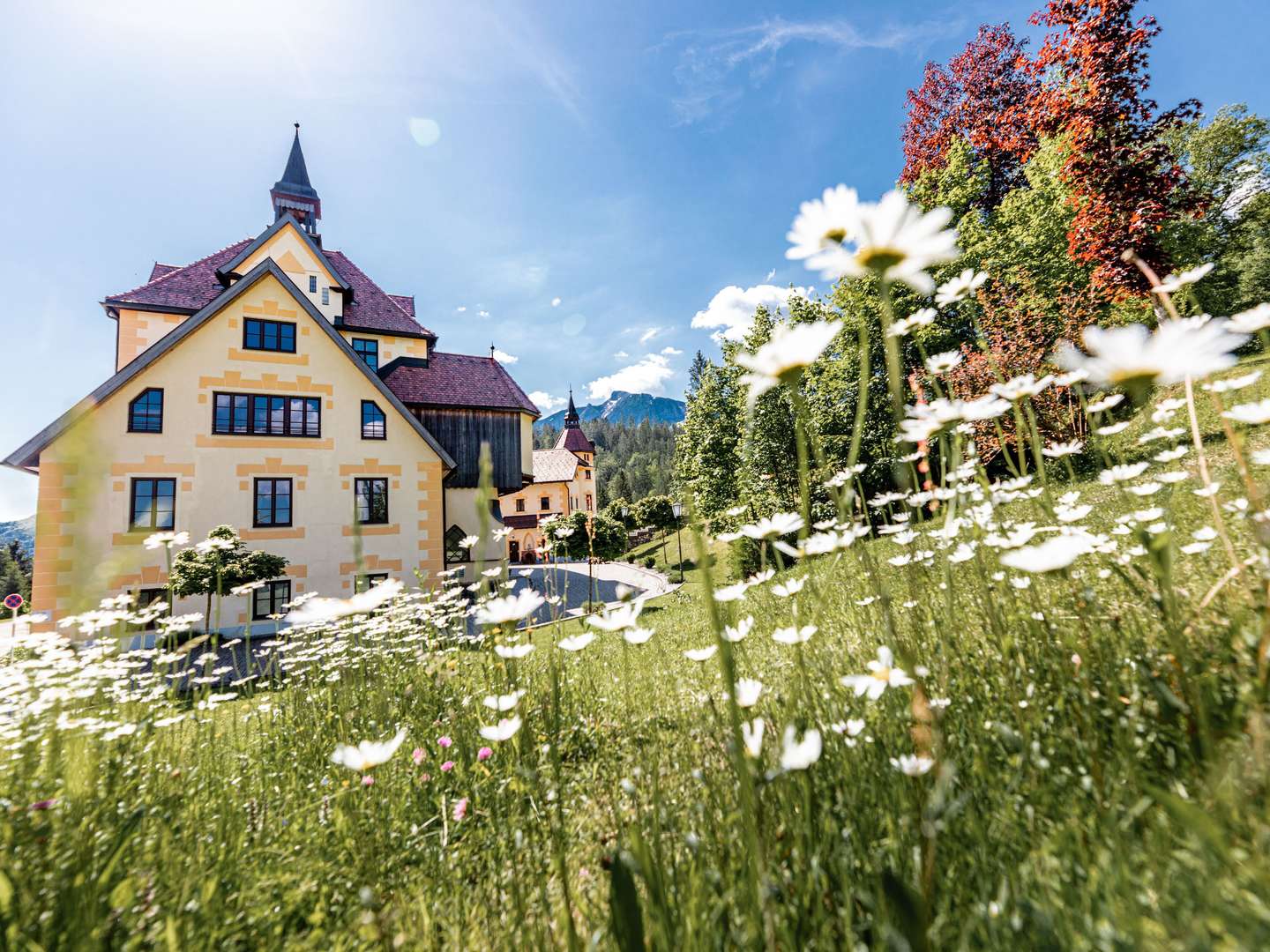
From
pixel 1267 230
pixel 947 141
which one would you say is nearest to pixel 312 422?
pixel 947 141

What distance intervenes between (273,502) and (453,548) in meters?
5.33

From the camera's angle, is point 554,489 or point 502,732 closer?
point 502,732

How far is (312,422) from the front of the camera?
12367 mm

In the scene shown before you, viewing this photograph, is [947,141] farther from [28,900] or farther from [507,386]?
[28,900]

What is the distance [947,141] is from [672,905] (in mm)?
23880

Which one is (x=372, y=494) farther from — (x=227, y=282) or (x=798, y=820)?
(x=798, y=820)

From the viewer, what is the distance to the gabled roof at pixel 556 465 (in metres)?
42.7

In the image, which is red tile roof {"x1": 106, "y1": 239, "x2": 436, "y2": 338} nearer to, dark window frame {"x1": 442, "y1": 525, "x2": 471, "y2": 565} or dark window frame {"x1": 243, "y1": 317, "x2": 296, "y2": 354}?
dark window frame {"x1": 243, "y1": 317, "x2": 296, "y2": 354}

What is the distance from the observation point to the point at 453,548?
15945 millimetres

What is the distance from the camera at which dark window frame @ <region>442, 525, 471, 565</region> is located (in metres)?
16.0

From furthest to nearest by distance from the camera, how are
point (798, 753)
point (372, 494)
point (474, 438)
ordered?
point (474, 438)
point (372, 494)
point (798, 753)

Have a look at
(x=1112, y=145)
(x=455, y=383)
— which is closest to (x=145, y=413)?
(x=455, y=383)

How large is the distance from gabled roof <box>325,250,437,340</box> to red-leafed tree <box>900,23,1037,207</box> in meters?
19.1

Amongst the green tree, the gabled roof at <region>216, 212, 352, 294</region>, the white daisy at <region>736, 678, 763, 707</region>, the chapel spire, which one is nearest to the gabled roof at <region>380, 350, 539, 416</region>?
the gabled roof at <region>216, 212, 352, 294</region>
